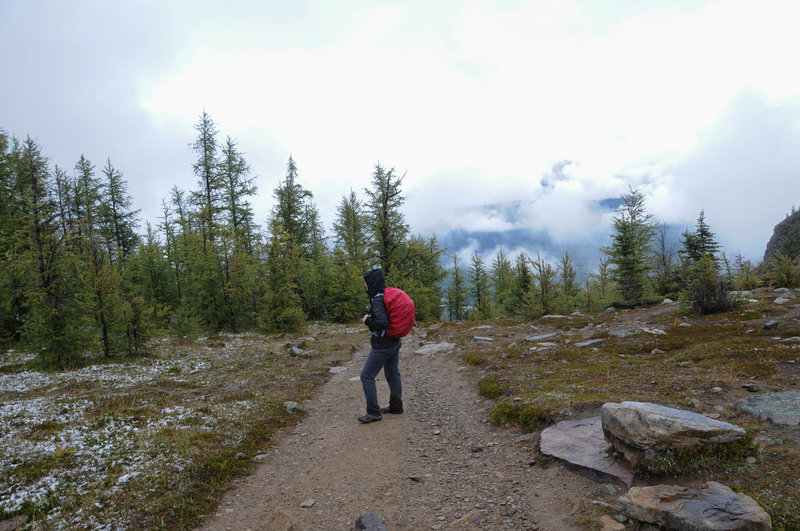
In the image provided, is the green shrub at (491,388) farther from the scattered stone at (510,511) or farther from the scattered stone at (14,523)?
the scattered stone at (14,523)

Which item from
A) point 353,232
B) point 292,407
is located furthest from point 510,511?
point 353,232

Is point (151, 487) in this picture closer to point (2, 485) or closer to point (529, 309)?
point (2, 485)

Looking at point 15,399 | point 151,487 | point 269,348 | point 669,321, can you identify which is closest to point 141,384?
point 15,399

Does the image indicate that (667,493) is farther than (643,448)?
No

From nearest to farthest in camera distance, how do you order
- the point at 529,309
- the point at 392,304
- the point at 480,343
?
the point at 392,304, the point at 480,343, the point at 529,309

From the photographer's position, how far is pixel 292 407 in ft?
31.2

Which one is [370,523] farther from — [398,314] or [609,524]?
[398,314]

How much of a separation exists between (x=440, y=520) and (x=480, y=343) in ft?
36.3

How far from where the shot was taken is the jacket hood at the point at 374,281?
27.2 feet

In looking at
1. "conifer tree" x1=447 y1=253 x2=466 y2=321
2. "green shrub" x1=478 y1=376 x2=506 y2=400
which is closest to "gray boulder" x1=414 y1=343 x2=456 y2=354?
"green shrub" x1=478 y1=376 x2=506 y2=400

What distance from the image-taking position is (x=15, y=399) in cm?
1112

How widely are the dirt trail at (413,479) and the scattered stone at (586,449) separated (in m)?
0.18

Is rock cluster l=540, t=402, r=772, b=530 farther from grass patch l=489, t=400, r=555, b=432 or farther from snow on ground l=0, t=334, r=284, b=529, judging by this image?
snow on ground l=0, t=334, r=284, b=529

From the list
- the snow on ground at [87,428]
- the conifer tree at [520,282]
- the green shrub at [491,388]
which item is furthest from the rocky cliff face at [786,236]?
the snow on ground at [87,428]
